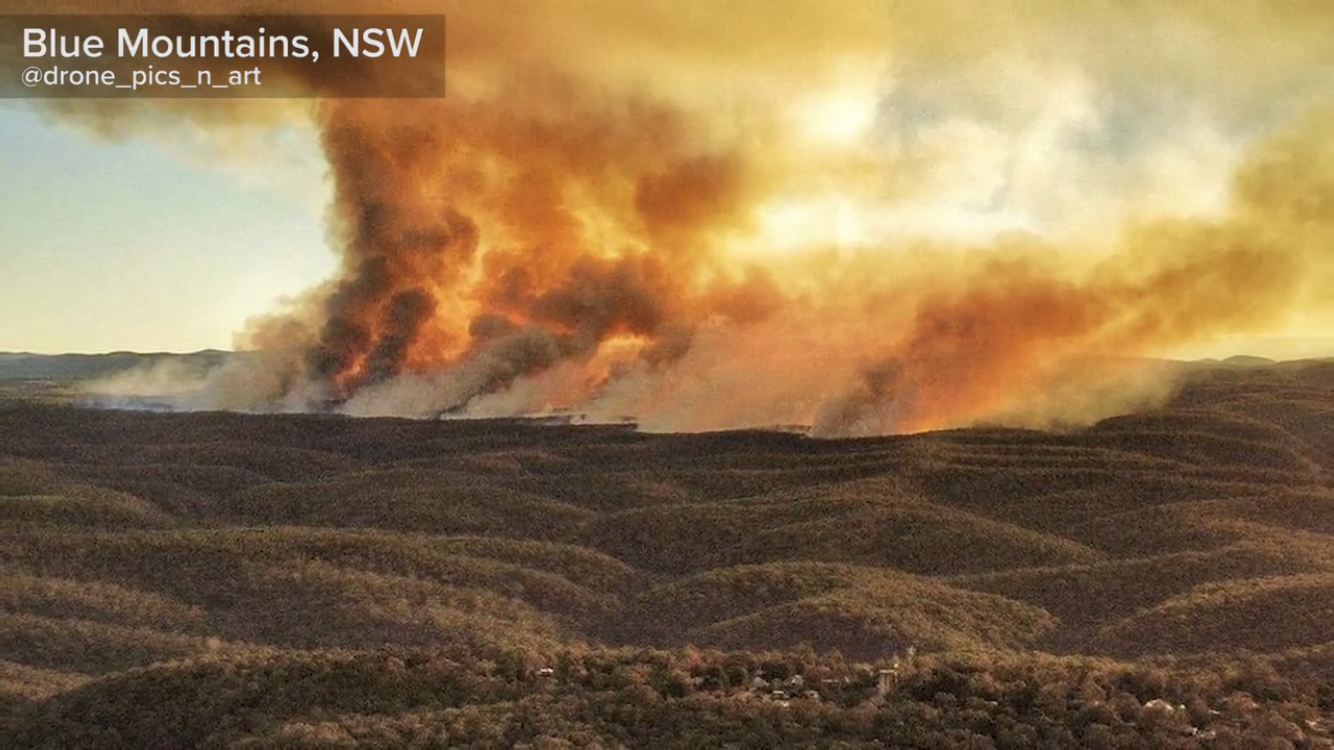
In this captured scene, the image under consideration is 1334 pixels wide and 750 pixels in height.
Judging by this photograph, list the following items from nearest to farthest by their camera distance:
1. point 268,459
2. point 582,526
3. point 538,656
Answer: point 538,656 < point 582,526 < point 268,459

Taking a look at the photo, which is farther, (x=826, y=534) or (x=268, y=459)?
(x=268, y=459)

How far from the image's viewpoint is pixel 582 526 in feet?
128

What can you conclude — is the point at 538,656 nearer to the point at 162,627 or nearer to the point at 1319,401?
the point at 162,627

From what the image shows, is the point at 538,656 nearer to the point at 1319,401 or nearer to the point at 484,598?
the point at 484,598

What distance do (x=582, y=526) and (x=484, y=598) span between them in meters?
10.0

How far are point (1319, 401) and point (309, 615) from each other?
68510 millimetres

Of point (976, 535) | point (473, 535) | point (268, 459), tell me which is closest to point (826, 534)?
point (976, 535)

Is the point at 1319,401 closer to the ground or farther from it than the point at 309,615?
farther from it

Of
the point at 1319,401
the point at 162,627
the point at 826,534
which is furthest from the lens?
the point at 1319,401

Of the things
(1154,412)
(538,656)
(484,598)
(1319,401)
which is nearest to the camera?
(538,656)

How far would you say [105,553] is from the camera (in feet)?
105

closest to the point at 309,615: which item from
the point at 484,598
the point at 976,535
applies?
the point at 484,598

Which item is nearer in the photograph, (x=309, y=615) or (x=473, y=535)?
(x=309, y=615)

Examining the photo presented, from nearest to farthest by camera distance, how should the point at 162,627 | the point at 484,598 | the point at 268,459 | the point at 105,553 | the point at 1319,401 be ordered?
the point at 162,627 < the point at 484,598 < the point at 105,553 < the point at 268,459 < the point at 1319,401
